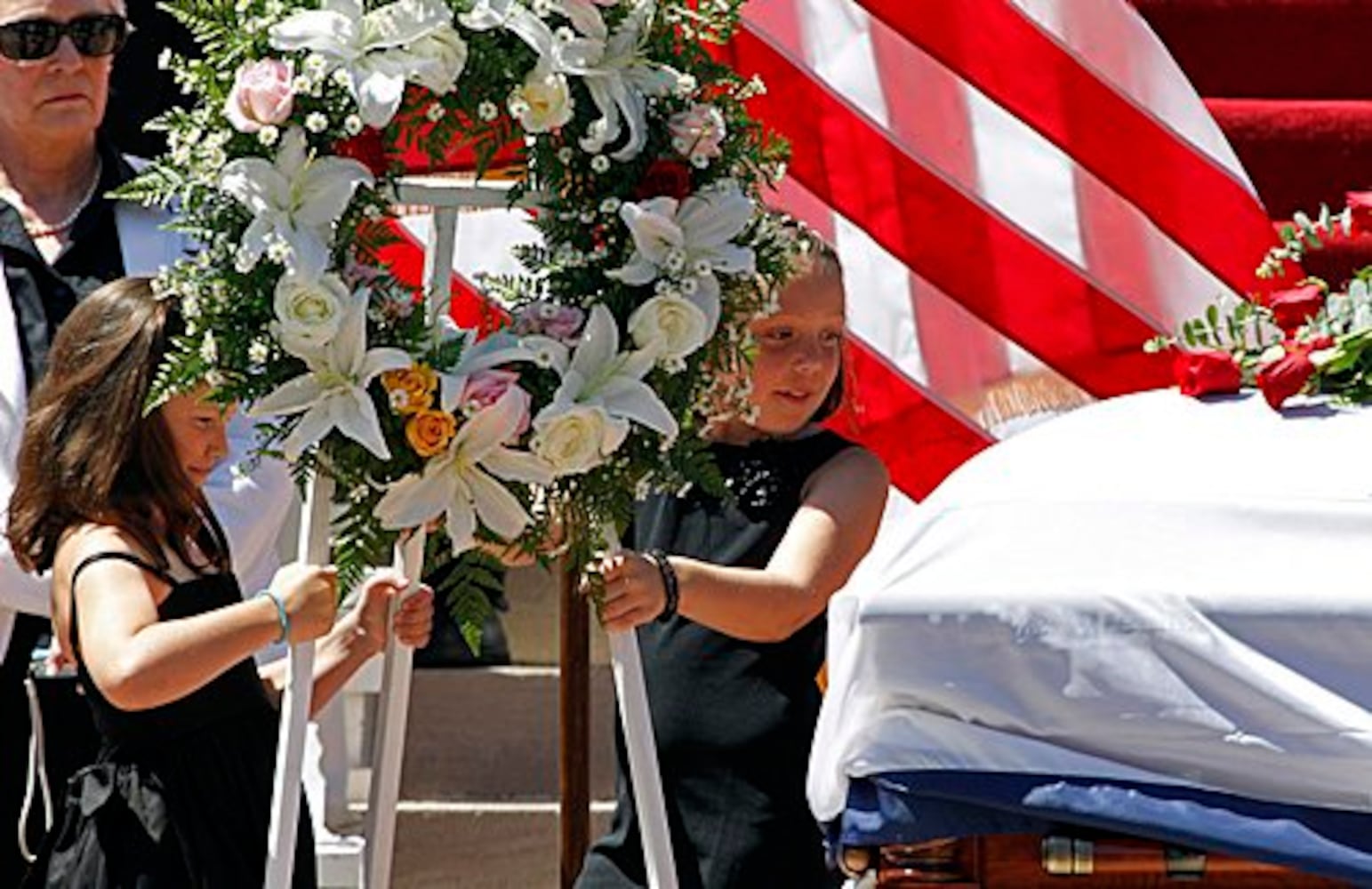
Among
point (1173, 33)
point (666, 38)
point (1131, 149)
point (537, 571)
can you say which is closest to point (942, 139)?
point (1131, 149)

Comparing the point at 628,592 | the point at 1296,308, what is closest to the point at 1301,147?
the point at 1296,308

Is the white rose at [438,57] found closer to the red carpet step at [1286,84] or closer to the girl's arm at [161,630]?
the girl's arm at [161,630]

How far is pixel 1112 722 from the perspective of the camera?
3166mm

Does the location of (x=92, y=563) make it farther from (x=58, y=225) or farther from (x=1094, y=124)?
(x=1094, y=124)

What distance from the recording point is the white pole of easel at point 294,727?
3568 millimetres

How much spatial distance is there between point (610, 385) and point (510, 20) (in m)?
0.44

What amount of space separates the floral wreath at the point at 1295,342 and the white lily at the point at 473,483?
2.63ft

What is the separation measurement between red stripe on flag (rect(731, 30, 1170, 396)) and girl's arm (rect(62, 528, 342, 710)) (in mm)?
2295

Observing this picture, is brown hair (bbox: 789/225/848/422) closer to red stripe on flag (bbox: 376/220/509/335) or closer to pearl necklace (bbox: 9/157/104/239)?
red stripe on flag (bbox: 376/220/509/335)

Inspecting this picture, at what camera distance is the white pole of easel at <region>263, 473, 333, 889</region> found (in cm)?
357

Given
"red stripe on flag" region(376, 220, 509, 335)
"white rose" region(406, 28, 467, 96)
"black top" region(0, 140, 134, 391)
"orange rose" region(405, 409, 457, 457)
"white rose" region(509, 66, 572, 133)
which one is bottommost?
"red stripe on flag" region(376, 220, 509, 335)

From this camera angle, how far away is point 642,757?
369 cm

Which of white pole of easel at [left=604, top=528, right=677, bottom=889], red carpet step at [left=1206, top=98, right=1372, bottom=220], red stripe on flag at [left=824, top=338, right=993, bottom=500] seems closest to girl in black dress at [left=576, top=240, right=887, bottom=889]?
white pole of easel at [left=604, top=528, right=677, bottom=889]

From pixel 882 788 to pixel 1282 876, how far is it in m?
0.43
